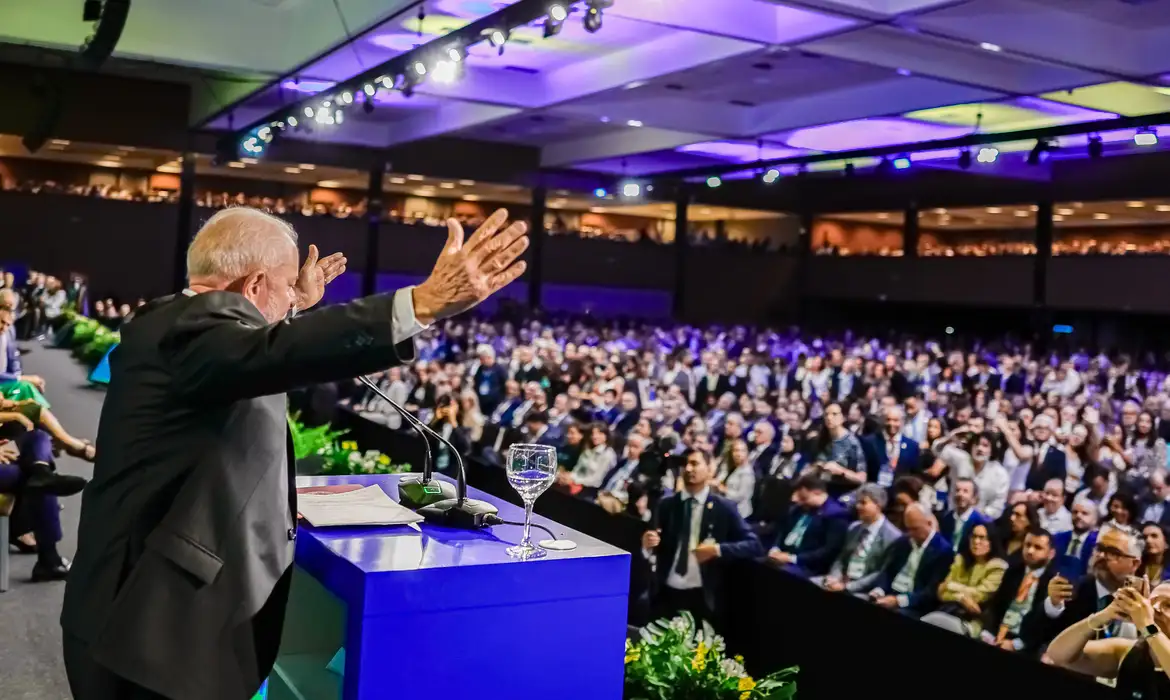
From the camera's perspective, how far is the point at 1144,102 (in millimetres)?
11805

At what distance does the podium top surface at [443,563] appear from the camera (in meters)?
1.67

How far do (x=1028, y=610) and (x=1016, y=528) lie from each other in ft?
2.18

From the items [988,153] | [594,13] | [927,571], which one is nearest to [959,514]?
[927,571]

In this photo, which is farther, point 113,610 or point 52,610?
point 52,610

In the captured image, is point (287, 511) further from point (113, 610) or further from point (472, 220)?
point (472, 220)

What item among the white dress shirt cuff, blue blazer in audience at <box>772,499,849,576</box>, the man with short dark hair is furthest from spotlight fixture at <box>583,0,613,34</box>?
the white dress shirt cuff

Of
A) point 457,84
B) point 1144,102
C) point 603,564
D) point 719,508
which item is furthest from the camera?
point 457,84

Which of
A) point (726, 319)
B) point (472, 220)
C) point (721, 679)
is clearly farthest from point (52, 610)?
point (726, 319)

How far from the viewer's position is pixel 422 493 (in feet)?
7.01

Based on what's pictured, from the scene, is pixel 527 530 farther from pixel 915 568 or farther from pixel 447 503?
pixel 915 568

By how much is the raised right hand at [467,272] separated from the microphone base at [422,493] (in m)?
0.73

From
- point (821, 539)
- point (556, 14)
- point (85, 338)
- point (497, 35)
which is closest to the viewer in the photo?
point (821, 539)

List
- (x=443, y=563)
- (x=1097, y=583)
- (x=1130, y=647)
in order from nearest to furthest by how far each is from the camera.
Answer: (x=443, y=563)
(x=1130, y=647)
(x=1097, y=583)

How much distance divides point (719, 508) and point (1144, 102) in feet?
27.8
